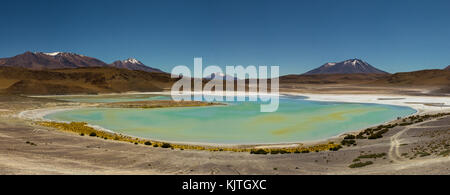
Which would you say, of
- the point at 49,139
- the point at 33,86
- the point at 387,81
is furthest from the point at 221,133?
the point at 387,81

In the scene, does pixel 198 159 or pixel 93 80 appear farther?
pixel 93 80

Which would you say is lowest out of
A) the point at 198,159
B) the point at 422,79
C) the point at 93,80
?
the point at 198,159

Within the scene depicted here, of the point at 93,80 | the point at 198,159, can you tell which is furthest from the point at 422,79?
the point at 198,159

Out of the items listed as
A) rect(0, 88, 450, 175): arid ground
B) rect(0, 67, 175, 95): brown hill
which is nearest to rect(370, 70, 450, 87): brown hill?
rect(0, 67, 175, 95): brown hill

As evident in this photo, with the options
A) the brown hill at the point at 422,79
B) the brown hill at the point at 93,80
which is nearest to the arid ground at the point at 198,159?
the brown hill at the point at 93,80

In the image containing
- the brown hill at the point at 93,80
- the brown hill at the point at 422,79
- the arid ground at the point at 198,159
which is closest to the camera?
the arid ground at the point at 198,159

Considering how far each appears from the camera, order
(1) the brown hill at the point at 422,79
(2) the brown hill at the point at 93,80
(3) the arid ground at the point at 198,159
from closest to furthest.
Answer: (3) the arid ground at the point at 198,159, (2) the brown hill at the point at 93,80, (1) the brown hill at the point at 422,79

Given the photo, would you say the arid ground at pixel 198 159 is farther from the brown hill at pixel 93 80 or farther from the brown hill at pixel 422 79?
the brown hill at pixel 422 79

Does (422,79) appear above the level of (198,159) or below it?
above

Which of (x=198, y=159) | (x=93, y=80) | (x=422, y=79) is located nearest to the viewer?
(x=198, y=159)

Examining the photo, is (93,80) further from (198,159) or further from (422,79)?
(422,79)

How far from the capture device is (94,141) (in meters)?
18.6

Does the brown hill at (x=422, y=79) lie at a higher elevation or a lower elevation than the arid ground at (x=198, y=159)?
higher
